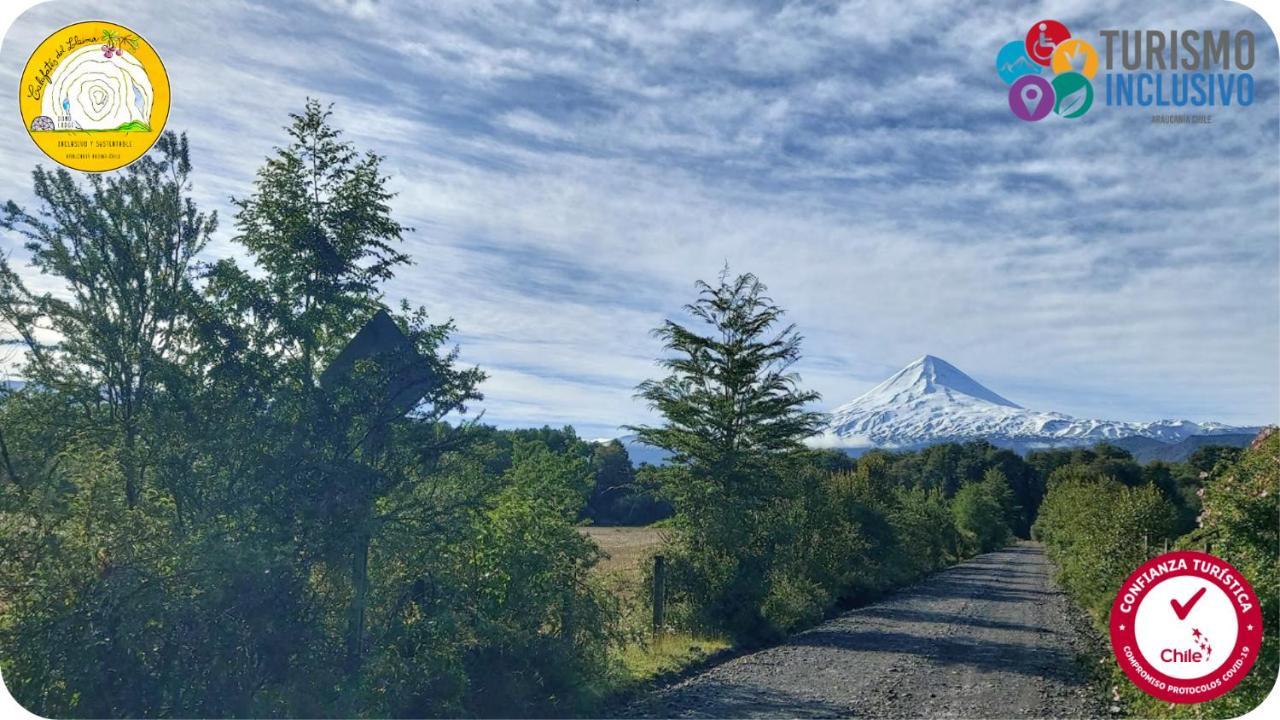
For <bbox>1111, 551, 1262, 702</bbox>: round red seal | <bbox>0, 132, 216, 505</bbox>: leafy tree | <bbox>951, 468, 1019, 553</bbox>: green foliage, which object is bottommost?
<bbox>951, 468, 1019, 553</bbox>: green foliage

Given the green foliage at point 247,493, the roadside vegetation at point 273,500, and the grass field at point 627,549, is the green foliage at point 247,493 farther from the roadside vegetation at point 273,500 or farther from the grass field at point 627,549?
the grass field at point 627,549

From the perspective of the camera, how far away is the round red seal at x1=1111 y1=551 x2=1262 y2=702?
265 inches

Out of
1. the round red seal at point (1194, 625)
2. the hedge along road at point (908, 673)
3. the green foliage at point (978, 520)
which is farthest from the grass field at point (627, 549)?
the green foliage at point (978, 520)

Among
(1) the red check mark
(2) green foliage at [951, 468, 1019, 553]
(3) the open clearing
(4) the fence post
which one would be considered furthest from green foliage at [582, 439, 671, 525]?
(2) green foliage at [951, 468, 1019, 553]

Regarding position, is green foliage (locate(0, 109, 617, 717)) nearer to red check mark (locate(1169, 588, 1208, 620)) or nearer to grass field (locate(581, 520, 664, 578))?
grass field (locate(581, 520, 664, 578))

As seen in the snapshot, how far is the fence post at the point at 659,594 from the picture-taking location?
14.6 meters

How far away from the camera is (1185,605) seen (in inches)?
268

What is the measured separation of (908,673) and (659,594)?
472 centimetres

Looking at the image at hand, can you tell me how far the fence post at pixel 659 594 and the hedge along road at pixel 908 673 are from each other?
1908mm

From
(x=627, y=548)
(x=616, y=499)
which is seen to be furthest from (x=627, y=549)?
(x=616, y=499)

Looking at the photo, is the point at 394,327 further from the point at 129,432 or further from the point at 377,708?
the point at 377,708

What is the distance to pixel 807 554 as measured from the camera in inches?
812

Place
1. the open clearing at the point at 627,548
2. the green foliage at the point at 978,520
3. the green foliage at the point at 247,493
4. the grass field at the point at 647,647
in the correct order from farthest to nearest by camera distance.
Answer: the green foliage at the point at 978,520, the open clearing at the point at 627,548, the grass field at the point at 647,647, the green foliage at the point at 247,493

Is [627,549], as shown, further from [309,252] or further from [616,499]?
[309,252]
